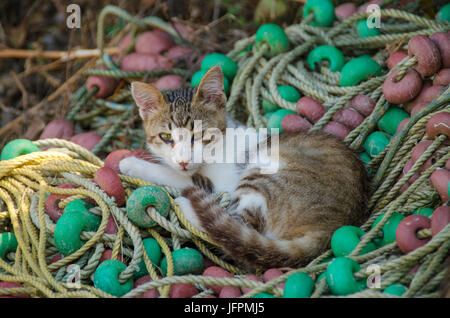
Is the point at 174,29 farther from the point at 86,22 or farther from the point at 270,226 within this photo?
the point at 270,226

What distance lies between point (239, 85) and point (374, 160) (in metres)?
1.03

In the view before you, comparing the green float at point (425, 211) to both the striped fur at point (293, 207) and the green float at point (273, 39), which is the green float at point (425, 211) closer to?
the striped fur at point (293, 207)

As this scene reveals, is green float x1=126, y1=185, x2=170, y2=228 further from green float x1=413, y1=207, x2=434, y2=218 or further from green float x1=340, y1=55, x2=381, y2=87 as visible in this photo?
green float x1=340, y1=55, x2=381, y2=87

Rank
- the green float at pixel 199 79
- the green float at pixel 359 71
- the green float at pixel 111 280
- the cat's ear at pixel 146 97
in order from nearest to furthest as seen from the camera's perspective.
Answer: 1. the green float at pixel 111 280
2. the cat's ear at pixel 146 97
3. the green float at pixel 359 71
4. the green float at pixel 199 79

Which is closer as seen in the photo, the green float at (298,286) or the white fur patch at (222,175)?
the green float at (298,286)

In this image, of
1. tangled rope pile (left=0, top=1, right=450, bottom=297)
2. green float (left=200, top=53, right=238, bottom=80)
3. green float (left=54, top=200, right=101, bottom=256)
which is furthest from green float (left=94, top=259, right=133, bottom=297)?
green float (left=200, top=53, right=238, bottom=80)

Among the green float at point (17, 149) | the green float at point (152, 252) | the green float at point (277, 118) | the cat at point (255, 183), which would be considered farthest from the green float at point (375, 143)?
the green float at point (17, 149)

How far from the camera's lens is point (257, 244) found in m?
2.14

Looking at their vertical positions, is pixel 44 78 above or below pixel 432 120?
above

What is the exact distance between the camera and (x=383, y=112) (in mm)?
2754

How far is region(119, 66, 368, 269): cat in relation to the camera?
2.18 meters

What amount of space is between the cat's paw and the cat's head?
30 cm

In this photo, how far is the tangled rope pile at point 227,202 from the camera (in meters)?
1.92
